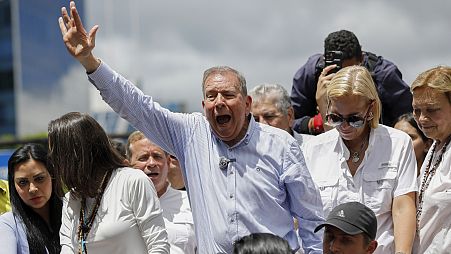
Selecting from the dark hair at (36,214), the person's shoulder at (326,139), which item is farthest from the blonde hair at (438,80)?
the dark hair at (36,214)

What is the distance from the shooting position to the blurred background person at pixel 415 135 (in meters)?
6.49

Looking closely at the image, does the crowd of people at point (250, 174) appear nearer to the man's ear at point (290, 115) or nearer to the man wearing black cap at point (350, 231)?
the man wearing black cap at point (350, 231)

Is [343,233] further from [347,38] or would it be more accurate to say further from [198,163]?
[347,38]

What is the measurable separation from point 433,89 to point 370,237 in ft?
3.27

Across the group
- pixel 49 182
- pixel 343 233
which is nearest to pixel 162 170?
pixel 49 182

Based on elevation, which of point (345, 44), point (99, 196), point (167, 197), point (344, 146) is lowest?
point (167, 197)

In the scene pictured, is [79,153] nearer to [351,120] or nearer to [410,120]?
[351,120]

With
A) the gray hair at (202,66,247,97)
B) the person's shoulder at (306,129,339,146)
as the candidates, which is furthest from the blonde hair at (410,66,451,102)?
the gray hair at (202,66,247,97)

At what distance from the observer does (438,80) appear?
199 inches

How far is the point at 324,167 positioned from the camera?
5383mm

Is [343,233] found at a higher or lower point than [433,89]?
lower

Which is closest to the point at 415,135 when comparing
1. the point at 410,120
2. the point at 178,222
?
the point at 410,120

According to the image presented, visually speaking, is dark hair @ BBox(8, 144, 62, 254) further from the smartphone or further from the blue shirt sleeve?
the smartphone

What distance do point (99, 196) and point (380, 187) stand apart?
1.60 metres
